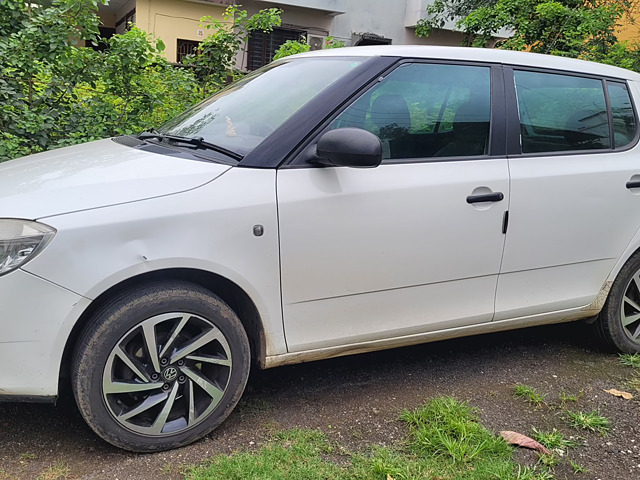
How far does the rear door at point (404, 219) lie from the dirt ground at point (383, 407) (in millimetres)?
415

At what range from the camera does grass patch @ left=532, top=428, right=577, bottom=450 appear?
9.27ft

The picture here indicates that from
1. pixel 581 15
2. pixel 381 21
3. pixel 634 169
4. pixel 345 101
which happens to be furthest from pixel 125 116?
pixel 381 21

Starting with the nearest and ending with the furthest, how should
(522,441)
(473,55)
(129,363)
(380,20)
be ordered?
(129,363) < (522,441) < (473,55) < (380,20)

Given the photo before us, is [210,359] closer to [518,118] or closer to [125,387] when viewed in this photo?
[125,387]

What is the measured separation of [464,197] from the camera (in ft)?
9.96

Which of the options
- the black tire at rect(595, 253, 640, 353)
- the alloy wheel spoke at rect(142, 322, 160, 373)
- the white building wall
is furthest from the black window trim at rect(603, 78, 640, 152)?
the white building wall

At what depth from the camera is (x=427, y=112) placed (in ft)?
10.2

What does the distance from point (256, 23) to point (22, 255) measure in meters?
4.68

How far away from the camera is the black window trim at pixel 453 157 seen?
2.76 m

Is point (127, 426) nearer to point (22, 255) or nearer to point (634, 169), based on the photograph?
point (22, 255)

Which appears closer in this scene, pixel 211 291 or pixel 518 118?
pixel 211 291

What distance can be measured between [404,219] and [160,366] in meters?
1.31

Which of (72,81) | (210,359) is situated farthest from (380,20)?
(210,359)

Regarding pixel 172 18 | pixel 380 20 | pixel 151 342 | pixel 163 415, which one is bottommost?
pixel 163 415
